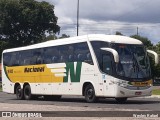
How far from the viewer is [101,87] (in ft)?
77.7

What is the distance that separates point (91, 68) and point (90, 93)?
1313 mm

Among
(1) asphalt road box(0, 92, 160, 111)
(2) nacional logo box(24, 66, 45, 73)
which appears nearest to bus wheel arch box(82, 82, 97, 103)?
(1) asphalt road box(0, 92, 160, 111)

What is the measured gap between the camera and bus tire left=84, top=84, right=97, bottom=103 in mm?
24141

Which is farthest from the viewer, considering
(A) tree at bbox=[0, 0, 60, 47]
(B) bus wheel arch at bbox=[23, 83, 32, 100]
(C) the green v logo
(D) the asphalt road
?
(A) tree at bbox=[0, 0, 60, 47]

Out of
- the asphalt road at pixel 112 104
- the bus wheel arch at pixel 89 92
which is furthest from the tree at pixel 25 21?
the bus wheel arch at pixel 89 92

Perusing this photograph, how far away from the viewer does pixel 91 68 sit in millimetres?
24266

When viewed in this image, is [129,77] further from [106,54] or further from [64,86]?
[64,86]

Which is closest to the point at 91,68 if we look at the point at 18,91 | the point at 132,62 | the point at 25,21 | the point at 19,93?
the point at 132,62

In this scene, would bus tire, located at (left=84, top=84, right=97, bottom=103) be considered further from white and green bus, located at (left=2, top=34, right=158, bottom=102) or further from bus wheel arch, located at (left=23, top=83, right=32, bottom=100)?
bus wheel arch, located at (left=23, top=83, right=32, bottom=100)

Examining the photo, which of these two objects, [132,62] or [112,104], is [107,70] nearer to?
[132,62]

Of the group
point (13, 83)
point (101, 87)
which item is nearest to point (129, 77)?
point (101, 87)

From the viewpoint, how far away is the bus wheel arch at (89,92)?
79.3ft

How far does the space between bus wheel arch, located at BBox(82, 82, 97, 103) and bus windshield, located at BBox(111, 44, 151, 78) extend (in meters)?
2.09

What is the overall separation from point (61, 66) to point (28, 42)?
50.5 meters
